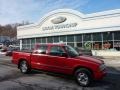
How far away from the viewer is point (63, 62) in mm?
11039

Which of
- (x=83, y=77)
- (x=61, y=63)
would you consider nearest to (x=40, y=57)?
(x=61, y=63)

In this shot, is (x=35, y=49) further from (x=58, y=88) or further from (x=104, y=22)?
(x=104, y=22)

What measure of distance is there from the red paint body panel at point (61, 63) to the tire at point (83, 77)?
21 cm

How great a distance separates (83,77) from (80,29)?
21.0 m

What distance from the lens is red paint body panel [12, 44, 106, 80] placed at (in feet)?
33.4

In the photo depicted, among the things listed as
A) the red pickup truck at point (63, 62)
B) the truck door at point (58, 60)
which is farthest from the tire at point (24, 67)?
the truck door at point (58, 60)

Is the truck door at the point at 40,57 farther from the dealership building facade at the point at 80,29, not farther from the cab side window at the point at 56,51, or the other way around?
the dealership building facade at the point at 80,29

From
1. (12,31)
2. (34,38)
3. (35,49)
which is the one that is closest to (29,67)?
(35,49)

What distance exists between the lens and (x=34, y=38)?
127ft

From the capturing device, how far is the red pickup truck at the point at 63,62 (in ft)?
33.6

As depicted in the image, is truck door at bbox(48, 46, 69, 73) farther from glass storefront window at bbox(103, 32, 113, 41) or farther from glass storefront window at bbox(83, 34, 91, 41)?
glass storefront window at bbox(83, 34, 91, 41)

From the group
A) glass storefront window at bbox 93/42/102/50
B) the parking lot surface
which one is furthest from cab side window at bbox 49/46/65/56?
glass storefront window at bbox 93/42/102/50

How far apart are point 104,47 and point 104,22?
3215mm

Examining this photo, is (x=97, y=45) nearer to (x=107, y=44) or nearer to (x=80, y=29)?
(x=107, y=44)
